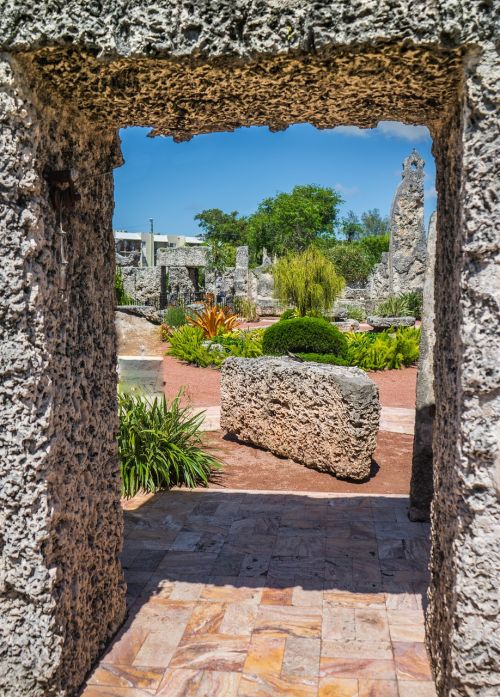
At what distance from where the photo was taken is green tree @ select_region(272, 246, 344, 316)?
13719 mm

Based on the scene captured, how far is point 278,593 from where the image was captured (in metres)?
3.06

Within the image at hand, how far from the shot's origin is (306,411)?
17.4 ft

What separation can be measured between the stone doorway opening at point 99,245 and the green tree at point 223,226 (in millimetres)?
42933

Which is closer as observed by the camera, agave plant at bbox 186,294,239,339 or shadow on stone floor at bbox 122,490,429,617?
shadow on stone floor at bbox 122,490,429,617

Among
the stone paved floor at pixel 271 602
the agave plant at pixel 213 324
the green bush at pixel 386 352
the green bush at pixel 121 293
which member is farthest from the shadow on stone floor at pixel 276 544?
the green bush at pixel 121 293

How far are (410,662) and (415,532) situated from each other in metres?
1.29

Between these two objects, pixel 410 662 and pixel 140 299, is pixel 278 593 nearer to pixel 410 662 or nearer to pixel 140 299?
pixel 410 662

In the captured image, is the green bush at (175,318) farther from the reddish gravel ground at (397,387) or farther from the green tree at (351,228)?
the green tree at (351,228)

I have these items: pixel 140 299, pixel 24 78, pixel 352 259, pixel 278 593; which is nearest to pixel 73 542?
pixel 278 593

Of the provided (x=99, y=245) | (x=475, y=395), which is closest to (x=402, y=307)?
(x=99, y=245)

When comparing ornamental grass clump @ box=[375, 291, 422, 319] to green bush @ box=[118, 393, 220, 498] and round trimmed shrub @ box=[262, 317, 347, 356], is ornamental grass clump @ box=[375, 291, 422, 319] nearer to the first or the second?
round trimmed shrub @ box=[262, 317, 347, 356]

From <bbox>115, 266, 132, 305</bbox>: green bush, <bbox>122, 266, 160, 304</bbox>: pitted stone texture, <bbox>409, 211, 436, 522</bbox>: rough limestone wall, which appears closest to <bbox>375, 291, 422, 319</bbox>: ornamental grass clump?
<bbox>115, 266, 132, 305</bbox>: green bush

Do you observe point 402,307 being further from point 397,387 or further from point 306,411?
point 306,411

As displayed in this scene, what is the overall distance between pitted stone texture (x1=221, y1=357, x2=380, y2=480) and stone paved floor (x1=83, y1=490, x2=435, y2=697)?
2.47 feet
